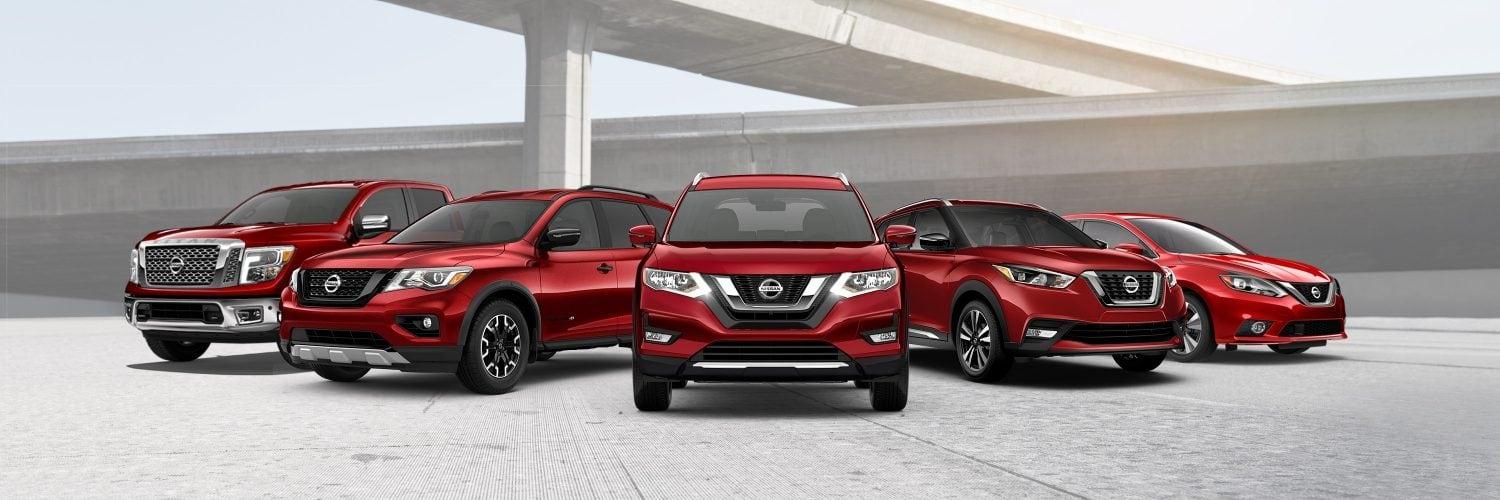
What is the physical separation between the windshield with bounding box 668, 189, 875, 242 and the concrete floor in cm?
125

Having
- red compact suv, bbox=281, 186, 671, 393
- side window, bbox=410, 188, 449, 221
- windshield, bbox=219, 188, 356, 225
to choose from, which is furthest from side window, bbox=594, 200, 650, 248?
windshield, bbox=219, 188, 356, 225

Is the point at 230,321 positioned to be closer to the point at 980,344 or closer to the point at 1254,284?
the point at 980,344

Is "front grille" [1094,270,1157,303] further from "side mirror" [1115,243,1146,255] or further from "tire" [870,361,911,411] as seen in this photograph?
"tire" [870,361,911,411]

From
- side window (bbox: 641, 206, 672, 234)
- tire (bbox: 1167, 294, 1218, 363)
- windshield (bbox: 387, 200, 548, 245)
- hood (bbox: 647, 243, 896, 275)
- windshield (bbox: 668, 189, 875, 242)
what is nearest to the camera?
hood (bbox: 647, 243, 896, 275)

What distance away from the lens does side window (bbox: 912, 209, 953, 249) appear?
36.4 ft

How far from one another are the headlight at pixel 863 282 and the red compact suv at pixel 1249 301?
4205mm

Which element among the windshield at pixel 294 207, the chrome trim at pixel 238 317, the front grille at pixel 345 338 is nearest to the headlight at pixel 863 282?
the front grille at pixel 345 338

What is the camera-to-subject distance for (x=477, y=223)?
10680mm

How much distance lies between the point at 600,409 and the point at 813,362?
Result: 6.20 feet

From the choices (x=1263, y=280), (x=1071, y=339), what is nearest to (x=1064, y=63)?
(x=1263, y=280)

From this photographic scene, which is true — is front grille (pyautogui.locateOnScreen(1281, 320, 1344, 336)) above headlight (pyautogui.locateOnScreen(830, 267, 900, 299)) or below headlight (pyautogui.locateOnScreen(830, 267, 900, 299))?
below

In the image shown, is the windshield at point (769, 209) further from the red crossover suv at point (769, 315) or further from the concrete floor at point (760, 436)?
the concrete floor at point (760, 436)

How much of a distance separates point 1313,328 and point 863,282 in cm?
630

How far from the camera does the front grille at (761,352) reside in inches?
292
